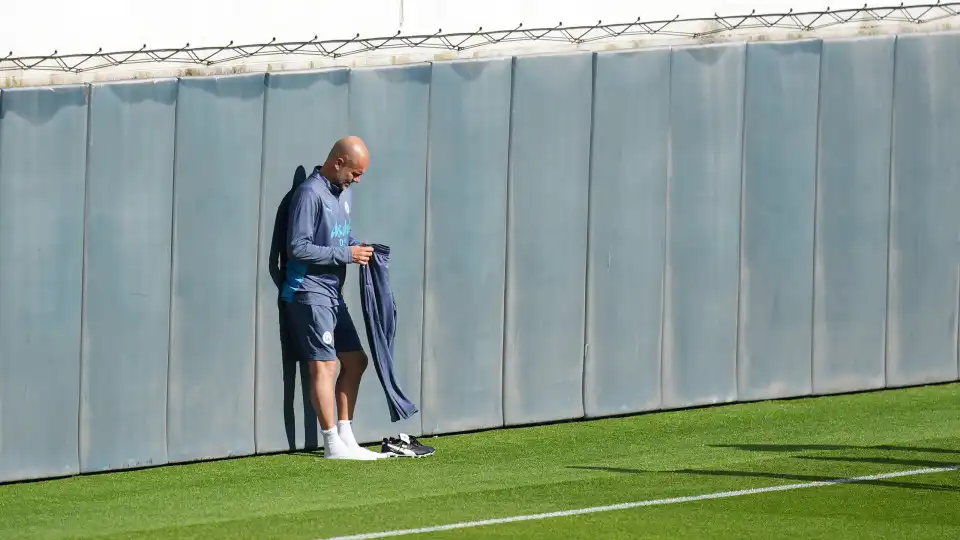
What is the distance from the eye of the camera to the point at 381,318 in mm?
Result: 10375

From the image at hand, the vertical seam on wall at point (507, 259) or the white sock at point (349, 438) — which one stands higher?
the vertical seam on wall at point (507, 259)

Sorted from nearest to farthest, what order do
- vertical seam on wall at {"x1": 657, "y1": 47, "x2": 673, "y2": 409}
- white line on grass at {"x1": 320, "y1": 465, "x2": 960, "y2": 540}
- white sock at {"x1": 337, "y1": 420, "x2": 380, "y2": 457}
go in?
1. white line on grass at {"x1": 320, "y1": 465, "x2": 960, "y2": 540}
2. white sock at {"x1": 337, "y1": 420, "x2": 380, "y2": 457}
3. vertical seam on wall at {"x1": 657, "y1": 47, "x2": 673, "y2": 409}

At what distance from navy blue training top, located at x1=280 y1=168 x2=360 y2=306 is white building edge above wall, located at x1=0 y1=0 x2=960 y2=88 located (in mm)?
837

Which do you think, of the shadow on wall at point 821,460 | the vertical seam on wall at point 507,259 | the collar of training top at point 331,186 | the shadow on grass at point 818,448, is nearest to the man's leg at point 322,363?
the collar of training top at point 331,186

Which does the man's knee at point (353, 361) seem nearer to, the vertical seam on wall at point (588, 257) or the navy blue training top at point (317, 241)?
the navy blue training top at point (317, 241)

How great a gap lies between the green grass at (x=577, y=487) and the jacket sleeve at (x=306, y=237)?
1143 millimetres

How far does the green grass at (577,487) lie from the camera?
25.8 feet

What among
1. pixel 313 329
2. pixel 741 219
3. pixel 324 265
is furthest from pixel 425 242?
pixel 741 219

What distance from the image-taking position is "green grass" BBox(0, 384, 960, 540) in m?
7.86

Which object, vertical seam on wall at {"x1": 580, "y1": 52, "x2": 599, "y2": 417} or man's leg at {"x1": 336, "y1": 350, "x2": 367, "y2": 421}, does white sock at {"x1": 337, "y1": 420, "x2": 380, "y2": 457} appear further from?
vertical seam on wall at {"x1": 580, "y1": 52, "x2": 599, "y2": 417}

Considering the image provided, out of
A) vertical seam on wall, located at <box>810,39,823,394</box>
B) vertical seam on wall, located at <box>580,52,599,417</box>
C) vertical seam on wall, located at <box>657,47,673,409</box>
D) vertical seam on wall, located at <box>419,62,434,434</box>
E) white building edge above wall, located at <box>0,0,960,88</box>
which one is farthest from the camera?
vertical seam on wall, located at <box>810,39,823,394</box>

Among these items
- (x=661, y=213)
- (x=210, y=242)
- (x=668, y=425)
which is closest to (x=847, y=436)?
(x=668, y=425)

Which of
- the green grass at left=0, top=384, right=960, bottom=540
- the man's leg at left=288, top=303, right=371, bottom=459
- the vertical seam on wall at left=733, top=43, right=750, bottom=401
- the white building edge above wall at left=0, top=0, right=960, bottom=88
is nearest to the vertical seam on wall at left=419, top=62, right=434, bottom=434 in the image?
the white building edge above wall at left=0, top=0, right=960, bottom=88

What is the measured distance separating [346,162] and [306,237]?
0.48m
